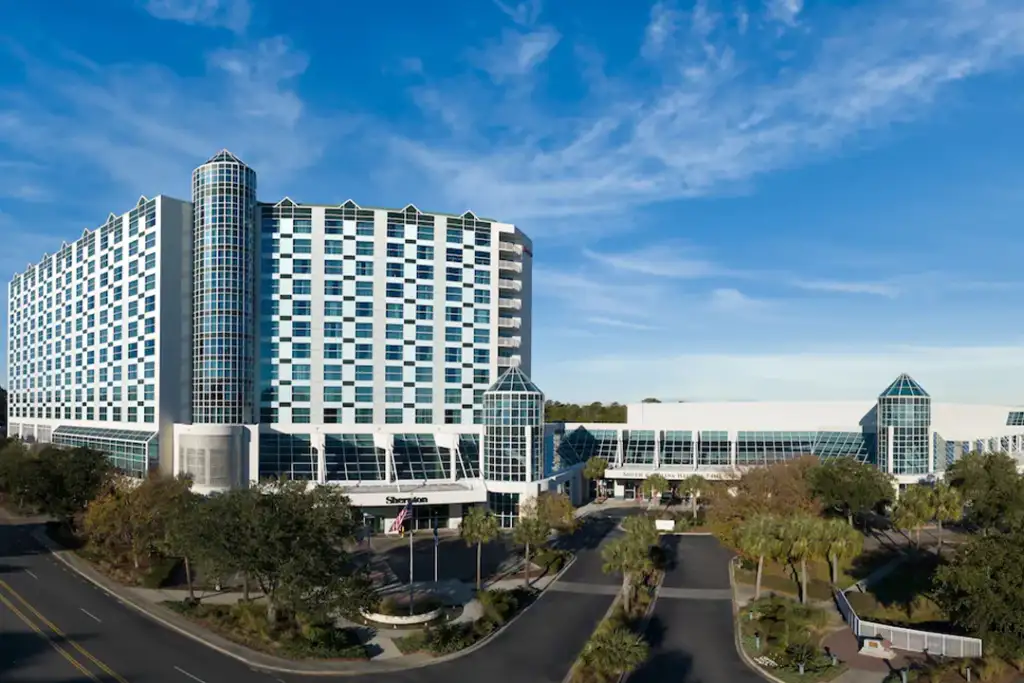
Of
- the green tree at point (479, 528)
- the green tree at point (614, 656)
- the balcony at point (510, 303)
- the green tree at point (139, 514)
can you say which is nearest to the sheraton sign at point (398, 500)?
the green tree at point (479, 528)

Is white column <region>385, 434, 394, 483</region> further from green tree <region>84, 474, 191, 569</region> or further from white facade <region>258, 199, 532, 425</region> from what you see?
green tree <region>84, 474, 191, 569</region>

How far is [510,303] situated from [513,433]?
22.5m

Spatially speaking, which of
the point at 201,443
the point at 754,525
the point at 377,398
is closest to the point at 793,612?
the point at 754,525

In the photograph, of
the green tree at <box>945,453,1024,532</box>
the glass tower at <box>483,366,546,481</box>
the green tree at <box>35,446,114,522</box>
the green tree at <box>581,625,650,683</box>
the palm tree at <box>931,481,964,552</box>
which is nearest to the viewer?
the green tree at <box>581,625,650,683</box>

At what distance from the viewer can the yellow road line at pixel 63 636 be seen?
37.3m

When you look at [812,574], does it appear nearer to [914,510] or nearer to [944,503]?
[914,510]

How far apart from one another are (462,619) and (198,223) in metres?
61.1

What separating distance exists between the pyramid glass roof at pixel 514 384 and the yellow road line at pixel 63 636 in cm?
4840

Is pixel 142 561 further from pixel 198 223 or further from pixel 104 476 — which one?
pixel 198 223

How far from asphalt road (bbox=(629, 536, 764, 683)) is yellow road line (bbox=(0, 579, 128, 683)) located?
87.2 ft

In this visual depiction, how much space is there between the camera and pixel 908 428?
303 feet

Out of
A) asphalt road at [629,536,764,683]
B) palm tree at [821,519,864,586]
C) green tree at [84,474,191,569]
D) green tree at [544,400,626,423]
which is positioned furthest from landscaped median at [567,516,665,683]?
green tree at [544,400,626,423]

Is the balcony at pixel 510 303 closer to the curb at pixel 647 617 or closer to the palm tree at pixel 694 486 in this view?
the palm tree at pixel 694 486

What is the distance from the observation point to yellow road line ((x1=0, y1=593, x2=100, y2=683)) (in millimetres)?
37406
